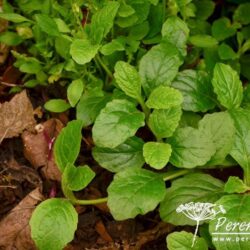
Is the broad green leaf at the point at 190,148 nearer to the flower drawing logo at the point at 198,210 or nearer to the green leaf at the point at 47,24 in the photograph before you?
the flower drawing logo at the point at 198,210

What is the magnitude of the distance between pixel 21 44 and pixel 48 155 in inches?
16.7

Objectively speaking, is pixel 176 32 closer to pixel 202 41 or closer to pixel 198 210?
pixel 202 41

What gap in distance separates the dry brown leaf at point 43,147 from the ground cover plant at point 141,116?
0.5 inches

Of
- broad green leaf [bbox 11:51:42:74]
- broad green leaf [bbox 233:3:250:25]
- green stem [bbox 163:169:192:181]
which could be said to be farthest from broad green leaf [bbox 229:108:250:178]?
broad green leaf [bbox 11:51:42:74]

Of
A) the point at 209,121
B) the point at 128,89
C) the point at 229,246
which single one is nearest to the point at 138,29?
the point at 128,89

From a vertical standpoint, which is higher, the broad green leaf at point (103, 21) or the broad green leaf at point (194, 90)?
the broad green leaf at point (103, 21)

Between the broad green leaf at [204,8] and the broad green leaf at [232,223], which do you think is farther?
the broad green leaf at [204,8]

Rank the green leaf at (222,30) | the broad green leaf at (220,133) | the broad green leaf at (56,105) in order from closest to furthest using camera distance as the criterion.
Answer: the broad green leaf at (220,133), the broad green leaf at (56,105), the green leaf at (222,30)

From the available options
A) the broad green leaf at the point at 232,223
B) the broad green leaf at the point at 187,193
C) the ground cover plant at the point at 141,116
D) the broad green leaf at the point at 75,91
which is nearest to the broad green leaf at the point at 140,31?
the ground cover plant at the point at 141,116

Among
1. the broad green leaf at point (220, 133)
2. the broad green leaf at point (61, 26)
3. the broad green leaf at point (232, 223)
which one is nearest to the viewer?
the broad green leaf at point (232, 223)

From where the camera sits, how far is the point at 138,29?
61.9 inches

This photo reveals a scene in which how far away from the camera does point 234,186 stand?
52.9 inches

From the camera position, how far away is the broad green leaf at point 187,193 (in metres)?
1.35

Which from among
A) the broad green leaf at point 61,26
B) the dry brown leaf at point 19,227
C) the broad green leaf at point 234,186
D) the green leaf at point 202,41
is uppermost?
the broad green leaf at point 61,26
